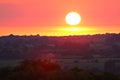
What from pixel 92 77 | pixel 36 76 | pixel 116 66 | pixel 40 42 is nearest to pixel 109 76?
pixel 92 77

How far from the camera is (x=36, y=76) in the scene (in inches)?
1763

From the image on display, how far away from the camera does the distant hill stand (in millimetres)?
104875

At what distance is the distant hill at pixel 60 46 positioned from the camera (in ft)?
344

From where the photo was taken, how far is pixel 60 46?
118438 millimetres

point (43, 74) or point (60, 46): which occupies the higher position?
point (60, 46)

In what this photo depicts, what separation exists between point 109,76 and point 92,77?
203 centimetres

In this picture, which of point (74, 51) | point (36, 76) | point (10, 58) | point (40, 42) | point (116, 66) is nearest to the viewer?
point (36, 76)

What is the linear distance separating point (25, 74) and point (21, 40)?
85.3 m

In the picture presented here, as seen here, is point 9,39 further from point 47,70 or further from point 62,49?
point 47,70

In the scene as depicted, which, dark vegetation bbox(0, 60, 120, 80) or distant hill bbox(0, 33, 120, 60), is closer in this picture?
dark vegetation bbox(0, 60, 120, 80)

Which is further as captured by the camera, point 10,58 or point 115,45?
point 115,45

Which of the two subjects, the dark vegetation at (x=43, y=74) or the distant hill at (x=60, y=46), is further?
the distant hill at (x=60, y=46)

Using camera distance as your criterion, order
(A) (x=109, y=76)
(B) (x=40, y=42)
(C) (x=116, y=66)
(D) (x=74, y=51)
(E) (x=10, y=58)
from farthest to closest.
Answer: (B) (x=40, y=42), (D) (x=74, y=51), (E) (x=10, y=58), (C) (x=116, y=66), (A) (x=109, y=76)

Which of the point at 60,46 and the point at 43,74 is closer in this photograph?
the point at 43,74
